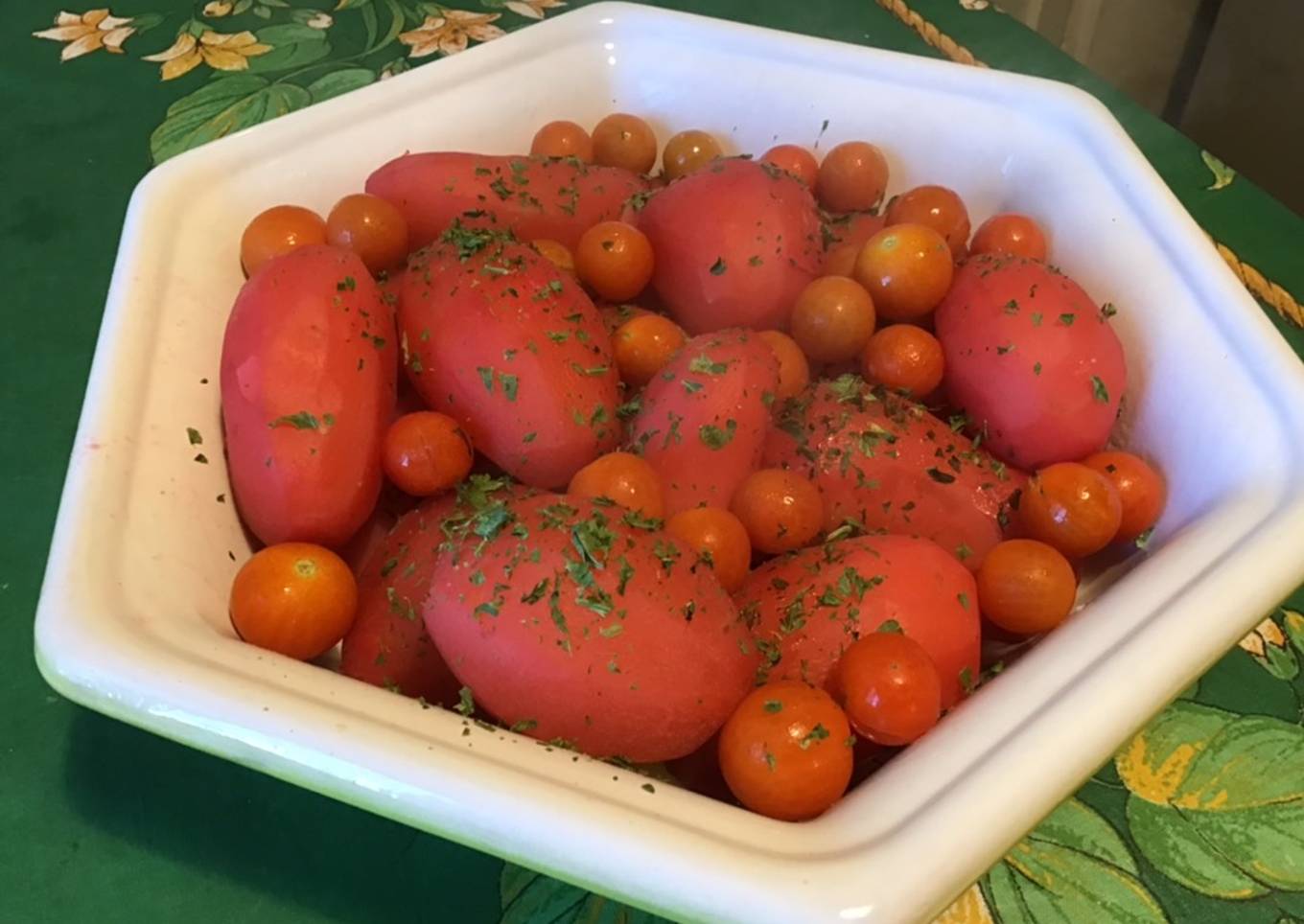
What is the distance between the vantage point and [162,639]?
394 mm

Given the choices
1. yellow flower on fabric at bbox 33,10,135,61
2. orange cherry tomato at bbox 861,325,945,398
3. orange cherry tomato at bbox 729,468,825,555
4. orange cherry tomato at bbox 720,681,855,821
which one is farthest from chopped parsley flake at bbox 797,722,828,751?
yellow flower on fabric at bbox 33,10,135,61

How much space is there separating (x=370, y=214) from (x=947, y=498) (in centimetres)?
32

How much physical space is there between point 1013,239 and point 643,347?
0.21 meters

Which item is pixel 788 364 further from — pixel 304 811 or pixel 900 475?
pixel 304 811

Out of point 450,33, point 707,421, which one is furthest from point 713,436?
point 450,33

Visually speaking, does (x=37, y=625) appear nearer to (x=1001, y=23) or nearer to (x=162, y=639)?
(x=162, y=639)

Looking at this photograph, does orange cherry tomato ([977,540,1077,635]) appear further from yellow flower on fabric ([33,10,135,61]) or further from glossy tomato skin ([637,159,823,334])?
yellow flower on fabric ([33,10,135,61])

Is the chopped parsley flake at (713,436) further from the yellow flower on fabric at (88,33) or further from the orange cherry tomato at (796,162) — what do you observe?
the yellow flower on fabric at (88,33)

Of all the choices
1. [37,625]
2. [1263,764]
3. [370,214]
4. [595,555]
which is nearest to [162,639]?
[37,625]

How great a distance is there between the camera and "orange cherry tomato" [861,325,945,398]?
55cm

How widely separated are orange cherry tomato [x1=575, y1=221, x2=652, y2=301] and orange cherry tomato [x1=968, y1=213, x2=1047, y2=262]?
0.60ft

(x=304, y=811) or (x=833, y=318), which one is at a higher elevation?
A: (x=833, y=318)

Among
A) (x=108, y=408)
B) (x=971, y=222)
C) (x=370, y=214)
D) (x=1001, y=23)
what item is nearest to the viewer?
(x=108, y=408)

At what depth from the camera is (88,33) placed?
0.93 m
